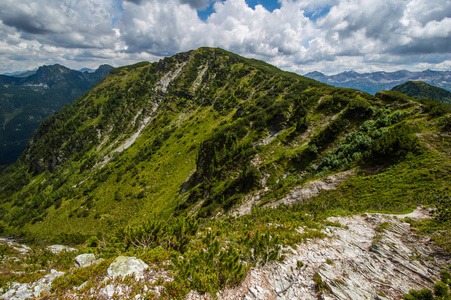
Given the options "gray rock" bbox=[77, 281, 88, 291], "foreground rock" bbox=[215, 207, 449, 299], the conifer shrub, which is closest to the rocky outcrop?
"gray rock" bbox=[77, 281, 88, 291]

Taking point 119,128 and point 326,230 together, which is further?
point 119,128

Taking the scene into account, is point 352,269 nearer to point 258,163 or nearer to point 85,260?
point 85,260

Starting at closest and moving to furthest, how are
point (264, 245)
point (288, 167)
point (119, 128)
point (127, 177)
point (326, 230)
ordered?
point (264, 245) → point (326, 230) → point (288, 167) → point (127, 177) → point (119, 128)

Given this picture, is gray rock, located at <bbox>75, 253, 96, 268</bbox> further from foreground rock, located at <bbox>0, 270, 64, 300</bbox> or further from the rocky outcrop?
foreground rock, located at <bbox>0, 270, 64, 300</bbox>

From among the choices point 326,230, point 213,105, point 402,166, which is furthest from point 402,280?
point 213,105

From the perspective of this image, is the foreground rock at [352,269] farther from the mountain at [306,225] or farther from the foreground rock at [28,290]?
the foreground rock at [28,290]

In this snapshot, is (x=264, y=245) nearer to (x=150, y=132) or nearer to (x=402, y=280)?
(x=402, y=280)
